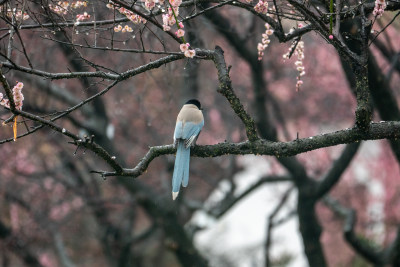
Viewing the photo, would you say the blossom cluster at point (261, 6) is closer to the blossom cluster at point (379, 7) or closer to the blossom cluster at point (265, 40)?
the blossom cluster at point (265, 40)

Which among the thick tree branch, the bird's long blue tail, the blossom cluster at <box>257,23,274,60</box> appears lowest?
the thick tree branch

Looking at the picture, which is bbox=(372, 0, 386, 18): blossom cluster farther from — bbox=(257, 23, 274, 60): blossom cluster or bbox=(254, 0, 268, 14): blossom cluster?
bbox=(257, 23, 274, 60): blossom cluster

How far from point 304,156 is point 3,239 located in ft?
21.4

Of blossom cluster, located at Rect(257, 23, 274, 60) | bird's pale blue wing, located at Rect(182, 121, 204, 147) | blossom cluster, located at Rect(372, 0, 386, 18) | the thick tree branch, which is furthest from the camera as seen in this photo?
bird's pale blue wing, located at Rect(182, 121, 204, 147)

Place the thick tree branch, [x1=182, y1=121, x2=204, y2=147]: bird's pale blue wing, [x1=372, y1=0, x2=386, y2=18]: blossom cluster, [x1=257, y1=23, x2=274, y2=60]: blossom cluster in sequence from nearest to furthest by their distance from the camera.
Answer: [x1=372, y1=0, x2=386, y2=18]: blossom cluster
the thick tree branch
[x1=257, y1=23, x2=274, y2=60]: blossom cluster
[x1=182, y1=121, x2=204, y2=147]: bird's pale blue wing

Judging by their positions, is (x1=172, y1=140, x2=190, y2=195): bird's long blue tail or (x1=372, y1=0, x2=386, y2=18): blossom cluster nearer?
(x1=372, y1=0, x2=386, y2=18): blossom cluster

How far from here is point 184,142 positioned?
14.9ft

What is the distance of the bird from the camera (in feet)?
14.3

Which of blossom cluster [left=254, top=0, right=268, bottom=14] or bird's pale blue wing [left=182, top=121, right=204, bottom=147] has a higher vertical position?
blossom cluster [left=254, top=0, right=268, bottom=14]

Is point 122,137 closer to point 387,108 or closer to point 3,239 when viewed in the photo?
point 3,239

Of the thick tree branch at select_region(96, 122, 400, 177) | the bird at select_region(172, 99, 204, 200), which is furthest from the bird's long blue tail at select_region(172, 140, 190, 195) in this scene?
Answer: the thick tree branch at select_region(96, 122, 400, 177)

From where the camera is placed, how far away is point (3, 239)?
1053 cm

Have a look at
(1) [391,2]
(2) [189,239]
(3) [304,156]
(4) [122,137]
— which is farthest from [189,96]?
(1) [391,2]

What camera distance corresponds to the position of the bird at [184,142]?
14.3 ft
